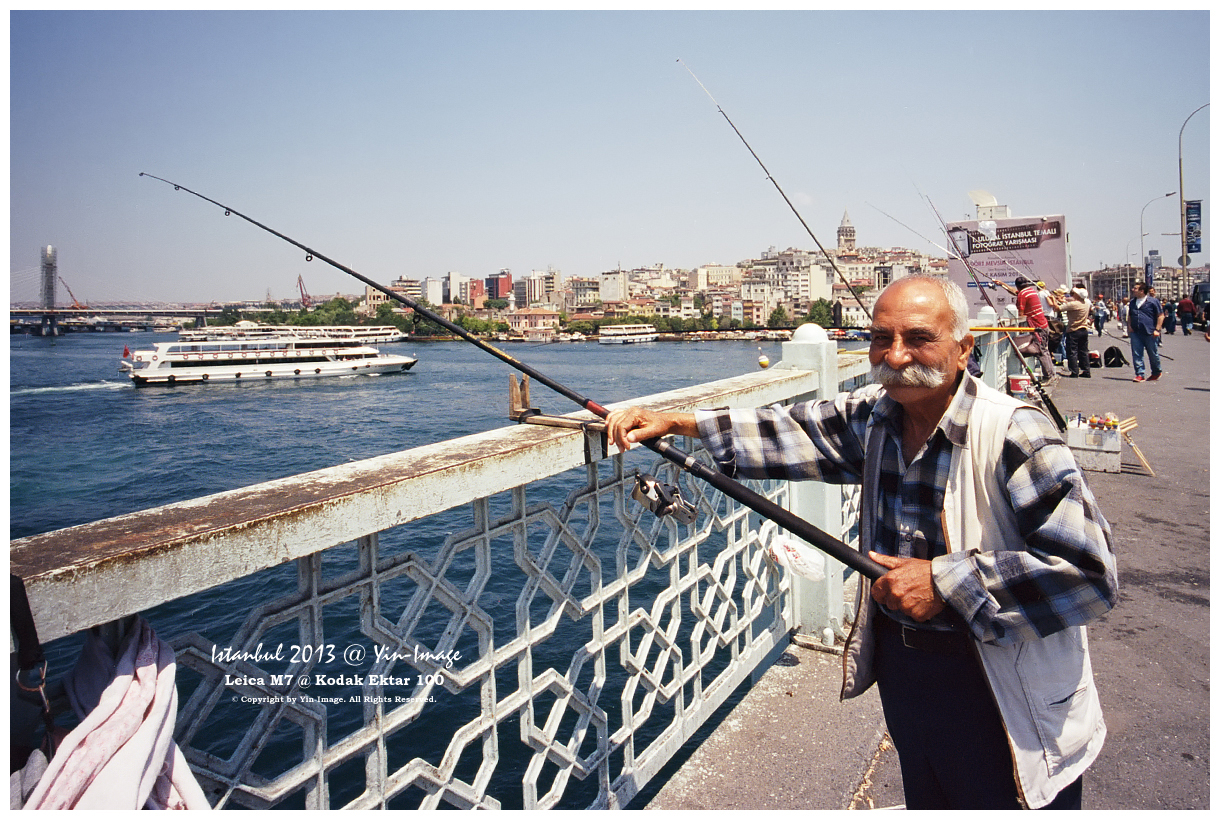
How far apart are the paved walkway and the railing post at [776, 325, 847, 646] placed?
0.12 meters

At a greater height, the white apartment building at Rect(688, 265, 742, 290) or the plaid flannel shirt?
the white apartment building at Rect(688, 265, 742, 290)

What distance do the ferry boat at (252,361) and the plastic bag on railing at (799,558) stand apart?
4989cm

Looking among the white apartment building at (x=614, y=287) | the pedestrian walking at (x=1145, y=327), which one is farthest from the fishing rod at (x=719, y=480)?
the white apartment building at (x=614, y=287)

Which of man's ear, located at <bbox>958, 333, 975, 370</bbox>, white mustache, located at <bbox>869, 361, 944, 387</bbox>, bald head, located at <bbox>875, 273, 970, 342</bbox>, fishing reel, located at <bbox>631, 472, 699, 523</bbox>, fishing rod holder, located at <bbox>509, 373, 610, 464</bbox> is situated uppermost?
bald head, located at <bbox>875, 273, 970, 342</bbox>

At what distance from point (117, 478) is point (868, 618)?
2386 cm

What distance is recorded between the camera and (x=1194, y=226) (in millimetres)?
19859

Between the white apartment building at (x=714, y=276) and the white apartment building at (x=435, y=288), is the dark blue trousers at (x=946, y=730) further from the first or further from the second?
the white apartment building at (x=714, y=276)

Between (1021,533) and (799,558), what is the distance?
1310 millimetres

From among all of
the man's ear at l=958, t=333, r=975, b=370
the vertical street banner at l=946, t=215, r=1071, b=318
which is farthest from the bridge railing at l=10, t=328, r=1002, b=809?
the vertical street banner at l=946, t=215, r=1071, b=318

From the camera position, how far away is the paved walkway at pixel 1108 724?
2174 millimetres

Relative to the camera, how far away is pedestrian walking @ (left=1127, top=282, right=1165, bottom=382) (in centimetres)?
1056

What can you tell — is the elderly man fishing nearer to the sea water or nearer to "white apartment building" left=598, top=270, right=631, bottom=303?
the sea water
